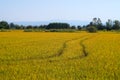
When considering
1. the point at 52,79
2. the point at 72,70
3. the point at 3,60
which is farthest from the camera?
the point at 3,60

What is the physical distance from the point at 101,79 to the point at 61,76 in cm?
147

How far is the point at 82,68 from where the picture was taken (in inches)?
464

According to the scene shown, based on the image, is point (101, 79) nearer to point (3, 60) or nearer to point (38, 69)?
point (38, 69)

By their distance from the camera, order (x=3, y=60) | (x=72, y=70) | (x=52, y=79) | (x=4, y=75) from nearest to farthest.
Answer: (x=52, y=79)
(x=4, y=75)
(x=72, y=70)
(x=3, y=60)

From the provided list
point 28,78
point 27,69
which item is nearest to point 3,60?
point 27,69

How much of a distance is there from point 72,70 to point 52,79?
79.9 inches

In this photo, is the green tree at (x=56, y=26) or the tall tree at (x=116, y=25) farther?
the green tree at (x=56, y=26)

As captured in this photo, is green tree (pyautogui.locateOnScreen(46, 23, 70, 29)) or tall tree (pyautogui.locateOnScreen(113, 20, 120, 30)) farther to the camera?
green tree (pyautogui.locateOnScreen(46, 23, 70, 29))

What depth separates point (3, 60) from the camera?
1440cm

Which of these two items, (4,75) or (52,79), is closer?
(52,79)

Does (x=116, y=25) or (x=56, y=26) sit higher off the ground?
(x=116, y=25)

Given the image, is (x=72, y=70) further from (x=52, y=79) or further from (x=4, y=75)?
(x=4, y=75)

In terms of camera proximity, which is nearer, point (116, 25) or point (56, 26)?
point (116, 25)

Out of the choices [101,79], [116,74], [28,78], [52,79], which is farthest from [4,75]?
[116,74]
